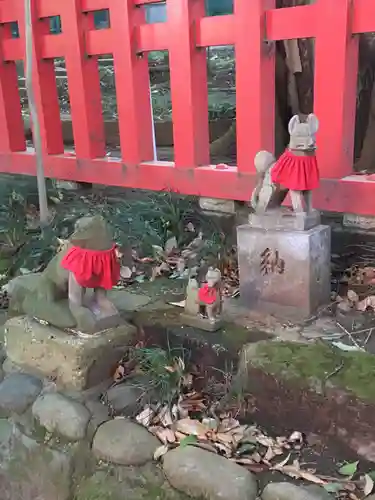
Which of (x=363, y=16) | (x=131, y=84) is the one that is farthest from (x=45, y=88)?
(x=363, y=16)

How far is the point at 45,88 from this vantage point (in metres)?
5.50

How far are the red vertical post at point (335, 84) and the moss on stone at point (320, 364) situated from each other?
4.83 feet

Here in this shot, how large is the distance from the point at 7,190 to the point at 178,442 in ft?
12.6

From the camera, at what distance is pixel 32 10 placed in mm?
5270

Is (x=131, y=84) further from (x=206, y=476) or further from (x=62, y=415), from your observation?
(x=206, y=476)

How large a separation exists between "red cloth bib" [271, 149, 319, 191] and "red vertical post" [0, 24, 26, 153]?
3.77 meters

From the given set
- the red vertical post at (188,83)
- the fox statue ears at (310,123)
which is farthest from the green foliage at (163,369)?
the red vertical post at (188,83)

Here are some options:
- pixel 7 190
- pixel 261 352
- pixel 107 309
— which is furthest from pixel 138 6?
pixel 261 352

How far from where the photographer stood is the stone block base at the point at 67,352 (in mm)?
3160

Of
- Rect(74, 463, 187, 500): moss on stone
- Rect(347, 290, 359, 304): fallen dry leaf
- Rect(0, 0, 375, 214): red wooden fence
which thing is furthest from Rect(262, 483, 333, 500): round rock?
Rect(0, 0, 375, 214): red wooden fence

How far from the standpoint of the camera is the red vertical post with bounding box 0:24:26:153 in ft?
19.1

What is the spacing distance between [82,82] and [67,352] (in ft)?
9.47

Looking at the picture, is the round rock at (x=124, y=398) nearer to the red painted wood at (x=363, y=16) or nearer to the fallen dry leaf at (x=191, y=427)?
the fallen dry leaf at (x=191, y=427)

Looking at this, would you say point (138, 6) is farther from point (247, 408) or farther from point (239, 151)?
point (247, 408)
